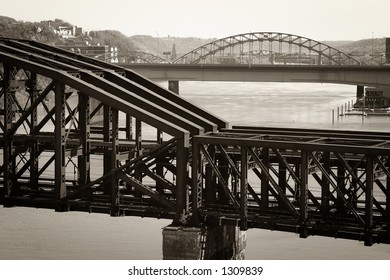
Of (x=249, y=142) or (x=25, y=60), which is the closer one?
(x=249, y=142)

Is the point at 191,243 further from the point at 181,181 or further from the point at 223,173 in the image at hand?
the point at 223,173

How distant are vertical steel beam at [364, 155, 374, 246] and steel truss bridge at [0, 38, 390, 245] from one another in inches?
1.2

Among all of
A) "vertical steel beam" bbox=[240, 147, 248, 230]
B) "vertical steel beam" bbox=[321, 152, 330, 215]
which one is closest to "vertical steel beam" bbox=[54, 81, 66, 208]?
"vertical steel beam" bbox=[240, 147, 248, 230]

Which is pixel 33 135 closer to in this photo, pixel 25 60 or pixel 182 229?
pixel 25 60

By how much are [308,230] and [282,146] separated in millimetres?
2874

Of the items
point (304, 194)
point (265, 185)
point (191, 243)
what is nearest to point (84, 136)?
point (191, 243)

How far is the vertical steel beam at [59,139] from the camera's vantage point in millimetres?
33719

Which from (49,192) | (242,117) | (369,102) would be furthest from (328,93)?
(49,192)

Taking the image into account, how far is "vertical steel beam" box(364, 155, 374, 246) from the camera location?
28625mm

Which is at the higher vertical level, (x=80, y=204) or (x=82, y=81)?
(x=82, y=81)

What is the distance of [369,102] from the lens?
131875mm

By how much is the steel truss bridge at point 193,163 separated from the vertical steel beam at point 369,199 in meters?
0.03

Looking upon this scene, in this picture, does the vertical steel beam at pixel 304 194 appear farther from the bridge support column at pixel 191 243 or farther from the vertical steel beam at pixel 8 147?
the vertical steel beam at pixel 8 147

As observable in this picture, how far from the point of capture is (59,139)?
3391 cm
